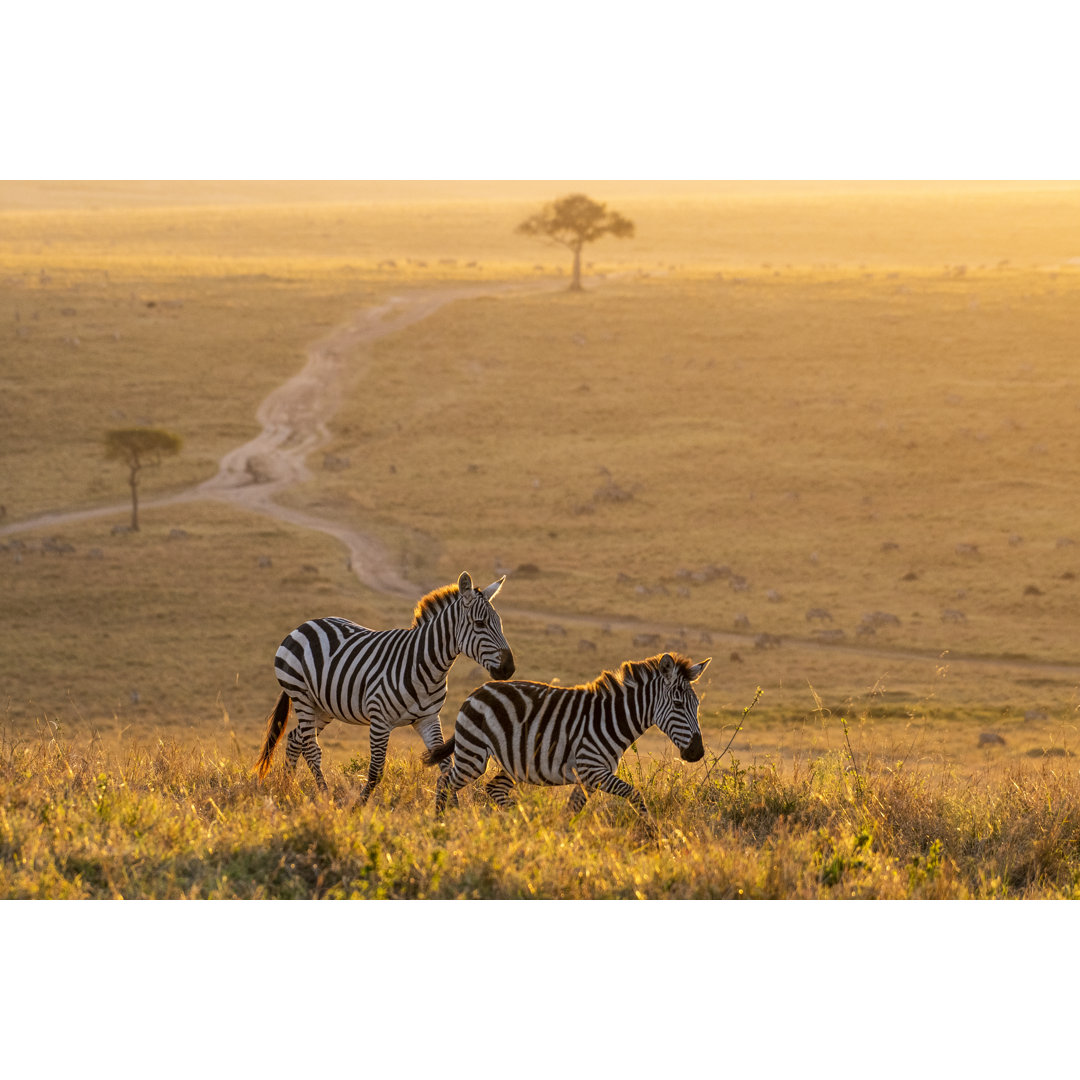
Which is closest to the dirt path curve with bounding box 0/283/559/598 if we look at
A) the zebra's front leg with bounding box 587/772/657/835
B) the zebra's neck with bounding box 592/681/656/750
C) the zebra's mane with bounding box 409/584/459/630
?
the zebra's mane with bounding box 409/584/459/630

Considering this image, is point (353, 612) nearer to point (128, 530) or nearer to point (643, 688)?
point (128, 530)

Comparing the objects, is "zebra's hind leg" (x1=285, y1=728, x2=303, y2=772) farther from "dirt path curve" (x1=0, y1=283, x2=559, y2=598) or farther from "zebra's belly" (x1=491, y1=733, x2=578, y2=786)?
"dirt path curve" (x1=0, y1=283, x2=559, y2=598)

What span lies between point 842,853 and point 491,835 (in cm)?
226

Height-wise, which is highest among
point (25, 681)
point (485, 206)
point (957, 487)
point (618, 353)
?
point (485, 206)

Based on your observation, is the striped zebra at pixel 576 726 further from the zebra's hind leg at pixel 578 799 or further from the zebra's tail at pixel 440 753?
the zebra's tail at pixel 440 753

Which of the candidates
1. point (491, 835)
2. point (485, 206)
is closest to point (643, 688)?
point (491, 835)

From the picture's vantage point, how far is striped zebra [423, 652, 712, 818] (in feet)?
29.8

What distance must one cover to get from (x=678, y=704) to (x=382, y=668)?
2.95 m

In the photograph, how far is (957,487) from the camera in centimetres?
6147

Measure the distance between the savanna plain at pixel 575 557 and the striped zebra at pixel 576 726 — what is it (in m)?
0.30

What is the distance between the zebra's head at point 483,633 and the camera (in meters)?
9.89

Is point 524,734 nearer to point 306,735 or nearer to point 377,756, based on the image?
point 377,756

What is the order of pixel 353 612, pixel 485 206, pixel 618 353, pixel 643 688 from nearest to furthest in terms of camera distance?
pixel 643 688, pixel 353 612, pixel 618 353, pixel 485 206

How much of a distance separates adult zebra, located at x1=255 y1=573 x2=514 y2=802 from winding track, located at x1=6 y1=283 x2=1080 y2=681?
31349mm
